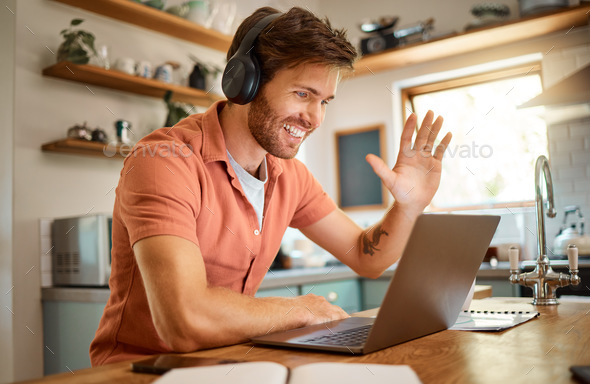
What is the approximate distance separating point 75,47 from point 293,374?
2.29m

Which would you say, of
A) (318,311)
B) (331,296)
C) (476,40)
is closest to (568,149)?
(476,40)

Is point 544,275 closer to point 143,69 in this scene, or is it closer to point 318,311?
point 318,311

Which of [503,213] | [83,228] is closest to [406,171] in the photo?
[83,228]

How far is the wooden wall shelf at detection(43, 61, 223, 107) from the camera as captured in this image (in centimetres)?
248

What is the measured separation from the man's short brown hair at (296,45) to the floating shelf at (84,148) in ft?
4.64

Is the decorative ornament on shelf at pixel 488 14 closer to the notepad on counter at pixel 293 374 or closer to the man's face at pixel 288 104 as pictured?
the man's face at pixel 288 104

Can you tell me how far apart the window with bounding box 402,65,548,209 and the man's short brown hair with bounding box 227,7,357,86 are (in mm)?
2415

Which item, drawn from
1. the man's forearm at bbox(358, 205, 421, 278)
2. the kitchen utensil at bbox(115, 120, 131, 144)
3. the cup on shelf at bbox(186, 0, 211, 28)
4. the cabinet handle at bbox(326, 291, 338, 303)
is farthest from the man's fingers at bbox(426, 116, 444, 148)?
the cup on shelf at bbox(186, 0, 211, 28)

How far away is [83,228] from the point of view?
7.68ft

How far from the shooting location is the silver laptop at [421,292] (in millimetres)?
742

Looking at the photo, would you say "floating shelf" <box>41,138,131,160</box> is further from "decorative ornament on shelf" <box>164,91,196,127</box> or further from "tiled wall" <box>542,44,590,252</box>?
"tiled wall" <box>542,44,590,252</box>

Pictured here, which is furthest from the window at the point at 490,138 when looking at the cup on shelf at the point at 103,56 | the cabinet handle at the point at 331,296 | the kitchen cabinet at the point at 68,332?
the kitchen cabinet at the point at 68,332

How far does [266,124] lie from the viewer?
137cm

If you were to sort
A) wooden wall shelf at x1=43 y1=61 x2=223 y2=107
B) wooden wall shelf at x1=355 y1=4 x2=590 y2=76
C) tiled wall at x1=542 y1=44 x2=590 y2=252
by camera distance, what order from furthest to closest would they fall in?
tiled wall at x1=542 y1=44 x2=590 y2=252 < wooden wall shelf at x1=355 y1=4 x2=590 y2=76 < wooden wall shelf at x1=43 y1=61 x2=223 y2=107
